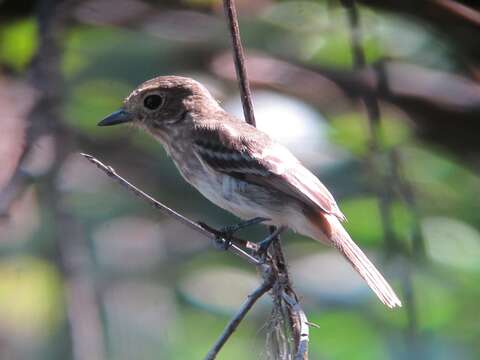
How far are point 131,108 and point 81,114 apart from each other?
72 centimetres

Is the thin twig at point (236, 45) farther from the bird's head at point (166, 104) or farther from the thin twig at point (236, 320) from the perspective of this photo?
the bird's head at point (166, 104)

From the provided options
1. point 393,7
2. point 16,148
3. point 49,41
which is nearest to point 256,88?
point 393,7

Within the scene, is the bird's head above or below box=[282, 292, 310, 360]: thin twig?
above

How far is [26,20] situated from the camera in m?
5.24

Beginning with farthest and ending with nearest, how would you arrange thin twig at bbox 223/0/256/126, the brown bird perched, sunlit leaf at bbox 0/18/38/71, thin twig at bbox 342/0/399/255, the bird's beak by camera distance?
sunlit leaf at bbox 0/18/38/71, the bird's beak, thin twig at bbox 342/0/399/255, the brown bird perched, thin twig at bbox 223/0/256/126

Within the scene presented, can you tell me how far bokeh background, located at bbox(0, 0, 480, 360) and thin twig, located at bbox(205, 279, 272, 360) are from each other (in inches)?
44.7

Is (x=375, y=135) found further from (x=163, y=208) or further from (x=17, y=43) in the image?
(x=17, y=43)

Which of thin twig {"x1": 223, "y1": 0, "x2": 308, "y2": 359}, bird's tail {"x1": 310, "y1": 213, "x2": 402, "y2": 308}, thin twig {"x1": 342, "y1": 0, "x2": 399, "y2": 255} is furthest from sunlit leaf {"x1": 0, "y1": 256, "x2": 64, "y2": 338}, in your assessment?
thin twig {"x1": 223, "y1": 0, "x2": 308, "y2": 359}

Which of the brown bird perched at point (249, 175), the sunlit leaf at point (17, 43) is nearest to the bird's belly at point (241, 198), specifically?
the brown bird perched at point (249, 175)

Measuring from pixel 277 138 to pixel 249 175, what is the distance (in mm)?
950

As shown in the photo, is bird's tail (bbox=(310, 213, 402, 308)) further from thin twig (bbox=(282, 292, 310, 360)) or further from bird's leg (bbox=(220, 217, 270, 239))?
thin twig (bbox=(282, 292, 310, 360))

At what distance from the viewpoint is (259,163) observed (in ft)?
12.8

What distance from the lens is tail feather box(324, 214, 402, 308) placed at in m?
3.62

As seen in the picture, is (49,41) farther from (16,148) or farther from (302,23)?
(302,23)
